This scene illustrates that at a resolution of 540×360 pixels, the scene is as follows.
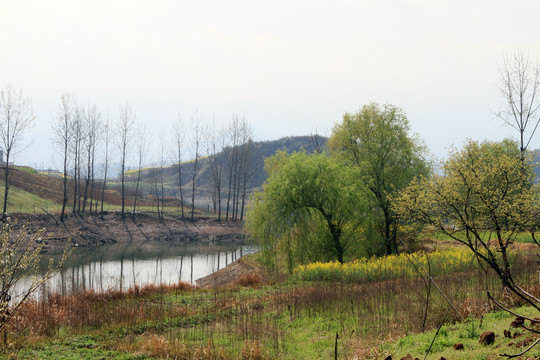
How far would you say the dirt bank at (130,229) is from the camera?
156 ft

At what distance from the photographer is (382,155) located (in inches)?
1200

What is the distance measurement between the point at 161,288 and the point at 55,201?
1879 inches

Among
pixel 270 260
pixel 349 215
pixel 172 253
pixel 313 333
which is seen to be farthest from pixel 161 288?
pixel 172 253

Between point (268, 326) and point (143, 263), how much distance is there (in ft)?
92.9

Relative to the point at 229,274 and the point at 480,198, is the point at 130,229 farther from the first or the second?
the point at 480,198

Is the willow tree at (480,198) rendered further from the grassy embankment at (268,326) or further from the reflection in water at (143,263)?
the reflection in water at (143,263)

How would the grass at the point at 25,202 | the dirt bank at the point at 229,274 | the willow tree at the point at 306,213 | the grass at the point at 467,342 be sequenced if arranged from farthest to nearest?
the grass at the point at 25,202
the dirt bank at the point at 229,274
the willow tree at the point at 306,213
the grass at the point at 467,342

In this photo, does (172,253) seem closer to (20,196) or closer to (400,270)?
(20,196)

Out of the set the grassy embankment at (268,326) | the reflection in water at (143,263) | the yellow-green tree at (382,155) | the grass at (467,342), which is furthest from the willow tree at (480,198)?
the reflection in water at (143,263)

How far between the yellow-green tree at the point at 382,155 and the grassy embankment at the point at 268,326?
12851mm

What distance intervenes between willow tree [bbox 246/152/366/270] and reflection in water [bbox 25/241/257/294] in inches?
276

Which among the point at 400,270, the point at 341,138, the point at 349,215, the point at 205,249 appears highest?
the point at 341,138

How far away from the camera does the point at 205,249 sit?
49.3 m

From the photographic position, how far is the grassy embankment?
8.23 m
